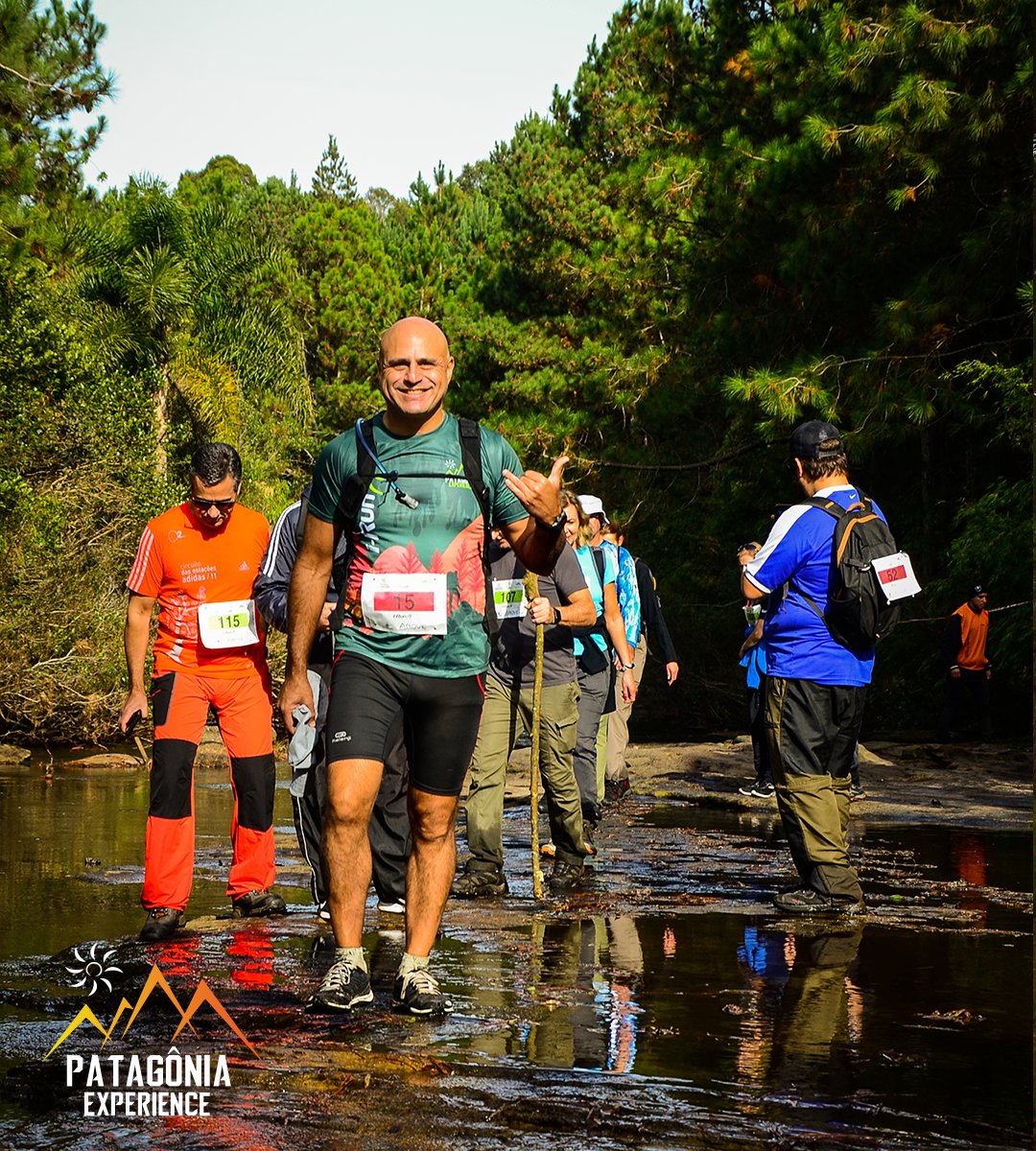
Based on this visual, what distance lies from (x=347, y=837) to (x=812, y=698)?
3.30 meters

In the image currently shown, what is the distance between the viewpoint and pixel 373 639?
566 centimetres

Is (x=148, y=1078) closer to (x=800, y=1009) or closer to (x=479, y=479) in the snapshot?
(x=479, y=479)

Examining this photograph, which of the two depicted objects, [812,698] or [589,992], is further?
[812,698]

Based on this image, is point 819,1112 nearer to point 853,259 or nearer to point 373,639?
point 373,639

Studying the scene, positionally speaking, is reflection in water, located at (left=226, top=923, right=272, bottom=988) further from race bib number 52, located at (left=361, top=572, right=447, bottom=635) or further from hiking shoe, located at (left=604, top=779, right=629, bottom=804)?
hiking shoe, located at (left=604, top=779, right=629, bottom=804)

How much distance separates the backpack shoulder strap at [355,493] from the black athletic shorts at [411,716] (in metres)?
0.19

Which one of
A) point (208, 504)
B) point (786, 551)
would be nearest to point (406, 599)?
point (208, 504)

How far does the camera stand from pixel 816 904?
813 centimetres

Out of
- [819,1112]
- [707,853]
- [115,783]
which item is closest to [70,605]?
[115,783]

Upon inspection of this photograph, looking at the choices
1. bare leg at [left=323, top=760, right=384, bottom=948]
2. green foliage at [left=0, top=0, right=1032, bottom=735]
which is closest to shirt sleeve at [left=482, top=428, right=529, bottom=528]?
bare leg at [left=323, top=760, right=384, bottom=948]

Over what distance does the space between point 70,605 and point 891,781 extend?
9948mm

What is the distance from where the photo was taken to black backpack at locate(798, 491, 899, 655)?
8.07 metres

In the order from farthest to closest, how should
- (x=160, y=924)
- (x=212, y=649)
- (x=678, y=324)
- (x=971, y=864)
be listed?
(x=678, y=324) < (x=971, y=864) < (x=212, y=649) < (x=160, y=924)

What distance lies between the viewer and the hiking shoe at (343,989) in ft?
17.7
